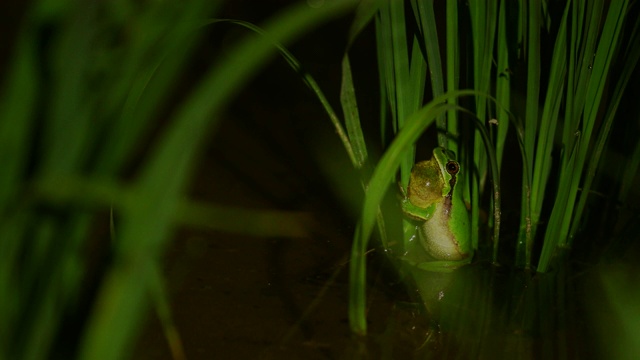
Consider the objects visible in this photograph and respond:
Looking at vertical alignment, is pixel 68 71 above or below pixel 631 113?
below

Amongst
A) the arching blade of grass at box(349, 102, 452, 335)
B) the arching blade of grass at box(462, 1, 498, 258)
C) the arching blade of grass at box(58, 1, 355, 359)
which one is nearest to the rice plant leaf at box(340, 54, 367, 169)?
the arching blade of grass at box(462, 1, 498, 258)

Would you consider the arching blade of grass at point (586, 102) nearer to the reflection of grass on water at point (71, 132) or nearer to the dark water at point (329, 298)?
the dark water at point (329, 298)

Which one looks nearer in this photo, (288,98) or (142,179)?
(142,179)

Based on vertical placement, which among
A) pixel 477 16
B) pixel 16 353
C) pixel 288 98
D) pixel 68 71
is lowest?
pixel 16 353

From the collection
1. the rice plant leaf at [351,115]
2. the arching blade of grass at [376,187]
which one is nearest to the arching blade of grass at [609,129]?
the rice plant leaf at [351,115]

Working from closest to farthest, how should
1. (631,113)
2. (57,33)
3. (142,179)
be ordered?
(142,179) → (57,33) → (631,113)

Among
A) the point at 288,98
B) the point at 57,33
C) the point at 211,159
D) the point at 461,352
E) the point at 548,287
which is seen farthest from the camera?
the point at 288,98

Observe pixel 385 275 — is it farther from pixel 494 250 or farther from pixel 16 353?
pixel 16 353

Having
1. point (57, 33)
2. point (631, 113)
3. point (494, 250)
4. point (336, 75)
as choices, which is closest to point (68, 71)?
point (57, 33)
